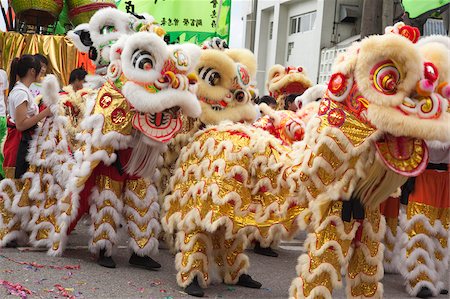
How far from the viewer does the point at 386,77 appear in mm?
3539

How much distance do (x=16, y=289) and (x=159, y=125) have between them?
1.55m

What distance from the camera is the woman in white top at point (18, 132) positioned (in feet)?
18.4

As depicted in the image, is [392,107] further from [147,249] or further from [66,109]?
[66,109]

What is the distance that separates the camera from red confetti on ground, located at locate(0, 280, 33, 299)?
168 inches

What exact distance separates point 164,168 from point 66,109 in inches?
41.8

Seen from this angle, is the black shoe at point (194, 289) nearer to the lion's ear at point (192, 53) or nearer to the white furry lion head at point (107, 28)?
the lion's ear at point (192, 53)

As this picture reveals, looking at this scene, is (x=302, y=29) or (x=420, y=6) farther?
(x=302, y=29)

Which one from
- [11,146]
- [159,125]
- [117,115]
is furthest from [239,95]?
[11,146]

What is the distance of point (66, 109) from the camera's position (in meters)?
5.91

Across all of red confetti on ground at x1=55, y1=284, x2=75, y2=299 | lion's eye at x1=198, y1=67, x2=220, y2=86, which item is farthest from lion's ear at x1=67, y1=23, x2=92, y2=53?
red confetti on ground at x1=55, y1=284, x2=75, y2=299

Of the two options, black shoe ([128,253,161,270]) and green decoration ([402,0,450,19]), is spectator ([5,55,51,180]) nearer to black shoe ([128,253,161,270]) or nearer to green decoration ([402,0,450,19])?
black shoe ([128,253,161,270])

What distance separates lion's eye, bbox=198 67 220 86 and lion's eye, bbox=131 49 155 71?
528 millimetres

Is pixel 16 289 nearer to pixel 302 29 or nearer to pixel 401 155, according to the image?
pixel 401 155

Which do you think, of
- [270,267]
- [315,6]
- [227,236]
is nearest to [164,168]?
[270,267]
